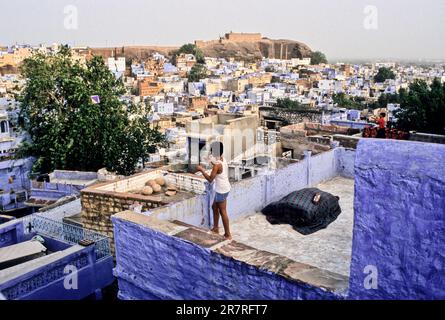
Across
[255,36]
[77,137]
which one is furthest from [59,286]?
[255,36]

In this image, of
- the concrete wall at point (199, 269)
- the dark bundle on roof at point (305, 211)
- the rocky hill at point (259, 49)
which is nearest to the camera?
the concrete wall at point (199, 269)

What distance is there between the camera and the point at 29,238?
814 cm

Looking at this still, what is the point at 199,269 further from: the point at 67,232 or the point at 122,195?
the point at 67,232

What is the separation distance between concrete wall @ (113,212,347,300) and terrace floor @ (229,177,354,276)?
64.0 inches

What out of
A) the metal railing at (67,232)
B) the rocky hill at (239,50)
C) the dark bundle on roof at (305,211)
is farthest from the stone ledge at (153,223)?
the rocky hill at (239,50)

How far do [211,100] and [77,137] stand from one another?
30.4m

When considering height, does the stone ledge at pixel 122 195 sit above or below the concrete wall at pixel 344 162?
below

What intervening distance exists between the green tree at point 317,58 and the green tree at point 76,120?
341 ft

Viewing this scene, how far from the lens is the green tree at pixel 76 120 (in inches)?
627

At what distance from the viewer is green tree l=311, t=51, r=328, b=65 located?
116 meters

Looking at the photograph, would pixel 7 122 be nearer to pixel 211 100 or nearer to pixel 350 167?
pixel 350 167

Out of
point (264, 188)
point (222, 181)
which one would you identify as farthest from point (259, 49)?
point (222, 181)

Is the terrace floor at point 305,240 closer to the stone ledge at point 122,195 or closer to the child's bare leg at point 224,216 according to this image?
the child's bare leg at point 224,216

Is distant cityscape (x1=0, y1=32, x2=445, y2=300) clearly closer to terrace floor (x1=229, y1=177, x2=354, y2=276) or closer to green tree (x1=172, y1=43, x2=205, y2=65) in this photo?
terrace floor (x1=229, y1=177, x2=354, y2=276)
